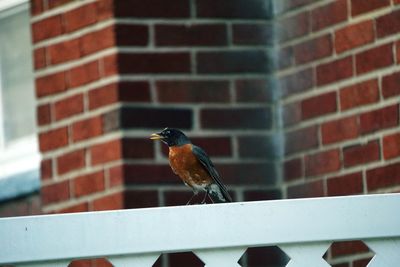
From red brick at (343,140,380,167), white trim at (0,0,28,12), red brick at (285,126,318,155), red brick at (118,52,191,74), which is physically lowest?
red brick at (343,140,380,167)

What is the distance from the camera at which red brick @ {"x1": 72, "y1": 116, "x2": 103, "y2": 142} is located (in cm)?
466

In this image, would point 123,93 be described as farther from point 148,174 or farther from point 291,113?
point 291,113

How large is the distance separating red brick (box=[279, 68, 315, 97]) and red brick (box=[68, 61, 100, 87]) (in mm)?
677

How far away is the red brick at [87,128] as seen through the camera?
4664 mm

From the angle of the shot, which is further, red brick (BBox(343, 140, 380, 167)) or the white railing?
red brick (BBox(343, 140, 380, 167))

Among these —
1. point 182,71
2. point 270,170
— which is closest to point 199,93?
point 182,71

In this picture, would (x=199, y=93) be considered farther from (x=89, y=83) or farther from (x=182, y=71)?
(x=89, y=83)

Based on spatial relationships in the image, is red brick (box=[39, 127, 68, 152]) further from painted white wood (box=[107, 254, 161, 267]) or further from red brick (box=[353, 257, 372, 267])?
painted white wood (box=[107, 254, 161, 267])

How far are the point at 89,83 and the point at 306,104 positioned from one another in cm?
77

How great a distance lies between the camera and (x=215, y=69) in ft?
15.7

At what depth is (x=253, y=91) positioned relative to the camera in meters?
4.83

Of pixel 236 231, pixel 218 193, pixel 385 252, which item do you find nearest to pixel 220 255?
pixel 236 231

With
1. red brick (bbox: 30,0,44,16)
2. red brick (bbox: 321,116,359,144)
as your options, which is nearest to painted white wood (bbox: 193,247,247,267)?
red brick (bbox: 321,116,359,144)

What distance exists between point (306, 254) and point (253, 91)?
1995mm
